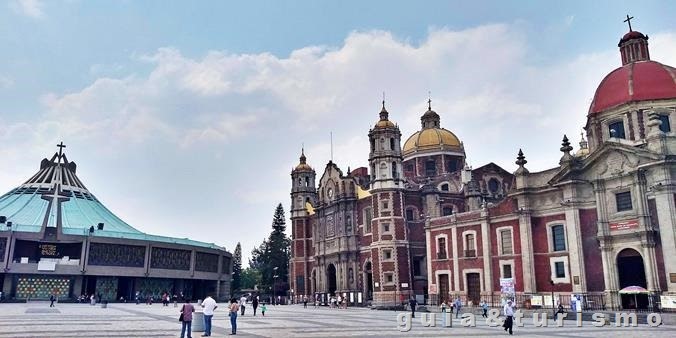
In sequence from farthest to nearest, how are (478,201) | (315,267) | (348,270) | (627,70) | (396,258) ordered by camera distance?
1. (315,267)
2. (348,270)
3. (478,201)
4. (396,258)
5. (627,70)

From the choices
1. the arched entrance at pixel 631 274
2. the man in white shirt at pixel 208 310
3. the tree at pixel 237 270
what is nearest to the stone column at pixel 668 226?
the arched entrance at pixel 631 274

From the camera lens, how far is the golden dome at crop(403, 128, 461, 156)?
70.3 meters

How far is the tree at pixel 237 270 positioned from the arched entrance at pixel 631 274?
90.4 m

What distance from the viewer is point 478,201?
200 feet

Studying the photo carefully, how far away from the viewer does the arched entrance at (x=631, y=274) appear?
36.6 metres

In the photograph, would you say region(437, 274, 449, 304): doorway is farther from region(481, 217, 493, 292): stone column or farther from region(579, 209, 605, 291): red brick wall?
region(579, 209, 605, 291): red brick wall

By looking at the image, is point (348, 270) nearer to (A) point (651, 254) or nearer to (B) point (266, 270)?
(A) point (651, 254)

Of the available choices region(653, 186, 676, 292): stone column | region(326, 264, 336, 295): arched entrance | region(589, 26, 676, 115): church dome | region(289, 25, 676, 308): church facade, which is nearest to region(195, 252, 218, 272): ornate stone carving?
region(289, 25, 676, 308): church facade

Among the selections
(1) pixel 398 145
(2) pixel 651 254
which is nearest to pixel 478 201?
(1) pixel 398 145

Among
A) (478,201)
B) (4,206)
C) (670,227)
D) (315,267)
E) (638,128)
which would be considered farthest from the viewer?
(4,206)

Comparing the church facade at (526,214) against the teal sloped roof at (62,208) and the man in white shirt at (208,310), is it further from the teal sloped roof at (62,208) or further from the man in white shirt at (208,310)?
the teal sloped roof at (62,208)

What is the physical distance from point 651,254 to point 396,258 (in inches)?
1012

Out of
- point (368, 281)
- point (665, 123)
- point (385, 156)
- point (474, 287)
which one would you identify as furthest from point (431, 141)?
point (665, 123)

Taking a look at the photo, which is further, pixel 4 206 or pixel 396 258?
pixel 4 206
